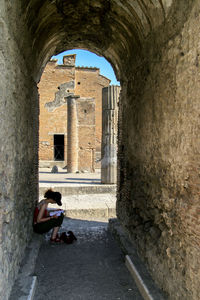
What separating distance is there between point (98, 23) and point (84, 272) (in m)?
4.12

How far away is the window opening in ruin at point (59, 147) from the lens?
24.8 metres

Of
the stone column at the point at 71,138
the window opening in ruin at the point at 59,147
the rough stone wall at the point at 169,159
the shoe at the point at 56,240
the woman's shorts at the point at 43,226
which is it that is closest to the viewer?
the rough stone wall at the point at 169,159

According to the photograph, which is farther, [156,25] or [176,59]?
[156,25]

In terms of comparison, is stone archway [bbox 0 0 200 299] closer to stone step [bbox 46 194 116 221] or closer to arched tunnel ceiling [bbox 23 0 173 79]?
arched tunnel ceiling [bbox 23 0 173 79]

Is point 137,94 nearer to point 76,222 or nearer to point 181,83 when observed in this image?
point 181,83

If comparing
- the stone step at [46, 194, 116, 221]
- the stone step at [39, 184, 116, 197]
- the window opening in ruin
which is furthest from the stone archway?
the window opening in ruin

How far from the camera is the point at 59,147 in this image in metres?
25.1

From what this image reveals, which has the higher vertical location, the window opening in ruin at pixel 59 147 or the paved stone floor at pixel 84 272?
the window opening in ruin at pixel 59 147

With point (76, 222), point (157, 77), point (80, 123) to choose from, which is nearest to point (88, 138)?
point (80, 123)

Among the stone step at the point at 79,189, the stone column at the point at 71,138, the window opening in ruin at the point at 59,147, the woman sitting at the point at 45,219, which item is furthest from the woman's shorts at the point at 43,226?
the window opening in ruin at the point at 59,147

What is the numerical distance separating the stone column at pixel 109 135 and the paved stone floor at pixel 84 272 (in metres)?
5.74

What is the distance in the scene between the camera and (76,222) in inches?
260

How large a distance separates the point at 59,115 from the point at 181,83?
882 inches

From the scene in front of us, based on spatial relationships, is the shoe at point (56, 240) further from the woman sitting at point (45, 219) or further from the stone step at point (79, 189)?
the stone step at point (79, 189)
